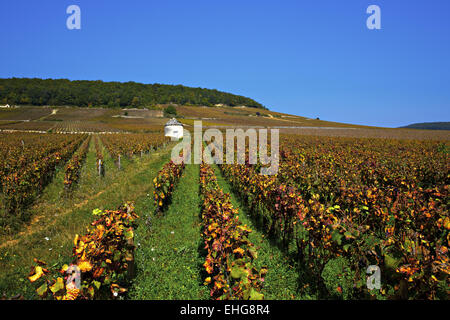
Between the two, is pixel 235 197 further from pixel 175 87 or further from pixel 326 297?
pixel 175 87

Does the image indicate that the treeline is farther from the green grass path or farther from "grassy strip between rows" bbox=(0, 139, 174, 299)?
the green grass path

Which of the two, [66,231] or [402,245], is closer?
[402,245]

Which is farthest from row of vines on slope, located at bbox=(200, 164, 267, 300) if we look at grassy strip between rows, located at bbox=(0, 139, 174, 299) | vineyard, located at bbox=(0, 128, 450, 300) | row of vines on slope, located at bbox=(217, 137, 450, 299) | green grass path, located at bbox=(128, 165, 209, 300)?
grassy strip between rows, located at bbox=(0, 139, 174, 299)

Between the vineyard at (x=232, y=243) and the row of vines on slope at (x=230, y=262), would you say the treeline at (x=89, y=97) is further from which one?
the row of vines on slope at (x=230, y=262)

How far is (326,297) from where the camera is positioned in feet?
14.3

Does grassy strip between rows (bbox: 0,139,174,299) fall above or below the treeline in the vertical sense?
below

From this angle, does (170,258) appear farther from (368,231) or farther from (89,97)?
(89,97)

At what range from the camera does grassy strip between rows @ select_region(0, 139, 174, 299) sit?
16.3ft

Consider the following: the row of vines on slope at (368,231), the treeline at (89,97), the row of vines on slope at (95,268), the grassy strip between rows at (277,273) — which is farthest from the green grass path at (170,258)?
the treeline at (89,97)

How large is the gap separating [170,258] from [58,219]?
15.7ft

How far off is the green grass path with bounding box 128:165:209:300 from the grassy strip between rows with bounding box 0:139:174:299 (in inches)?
56.3
